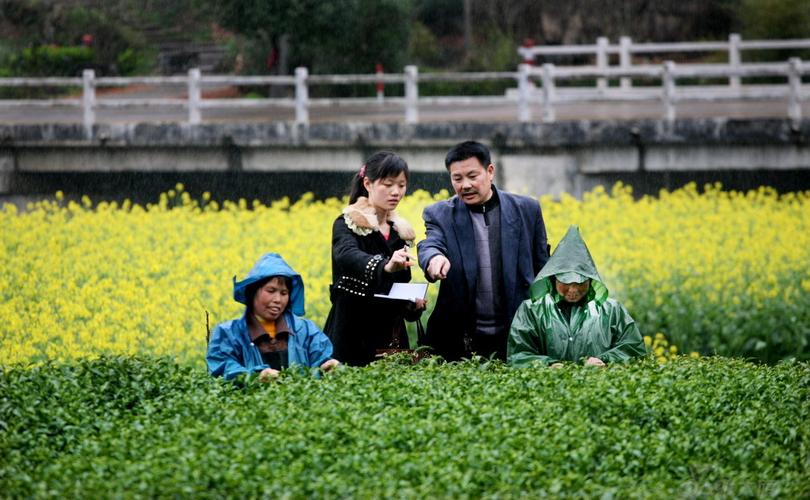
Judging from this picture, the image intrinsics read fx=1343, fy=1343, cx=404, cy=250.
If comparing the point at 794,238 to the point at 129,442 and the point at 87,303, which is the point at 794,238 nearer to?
the point at 87,303

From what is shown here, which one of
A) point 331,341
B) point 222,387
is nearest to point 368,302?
point 331,341

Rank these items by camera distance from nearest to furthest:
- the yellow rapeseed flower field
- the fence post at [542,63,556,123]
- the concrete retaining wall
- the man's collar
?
the man's collar, the yellow rapeseed flower field, the concrete retaining wall, the fence post at [542,63,556,123]

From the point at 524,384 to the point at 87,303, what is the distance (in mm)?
5322

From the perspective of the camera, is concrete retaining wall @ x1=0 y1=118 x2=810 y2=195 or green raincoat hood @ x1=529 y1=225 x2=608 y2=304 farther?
concrete retaining wall @ x1=0 y1=118 x2=810 y2=195

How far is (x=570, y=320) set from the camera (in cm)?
610

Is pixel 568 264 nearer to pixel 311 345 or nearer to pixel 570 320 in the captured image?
pixel 570 320

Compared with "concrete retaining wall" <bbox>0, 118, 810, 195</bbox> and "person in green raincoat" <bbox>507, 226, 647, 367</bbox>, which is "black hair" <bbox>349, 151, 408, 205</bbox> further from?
"concrete retaining wall" <bbox>0, 118, 810, 195</bbox>

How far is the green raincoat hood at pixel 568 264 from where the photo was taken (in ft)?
19.7

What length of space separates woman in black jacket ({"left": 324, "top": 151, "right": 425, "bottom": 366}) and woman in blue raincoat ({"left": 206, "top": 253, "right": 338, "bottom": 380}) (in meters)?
0.30

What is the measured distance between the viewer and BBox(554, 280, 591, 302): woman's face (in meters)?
6.02

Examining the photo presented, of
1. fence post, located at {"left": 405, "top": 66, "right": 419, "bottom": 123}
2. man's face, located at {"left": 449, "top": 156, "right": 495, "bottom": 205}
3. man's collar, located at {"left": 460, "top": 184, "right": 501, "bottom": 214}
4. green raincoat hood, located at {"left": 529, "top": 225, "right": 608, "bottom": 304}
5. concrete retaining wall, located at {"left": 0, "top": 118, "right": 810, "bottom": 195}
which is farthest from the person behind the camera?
fence post, located at {"left": 405, "top": 66, "right": 419, "bottom": 123}

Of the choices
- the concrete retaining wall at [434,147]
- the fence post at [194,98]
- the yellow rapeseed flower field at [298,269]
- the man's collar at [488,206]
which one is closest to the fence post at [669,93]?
the concrete retaining wall at [434,147]

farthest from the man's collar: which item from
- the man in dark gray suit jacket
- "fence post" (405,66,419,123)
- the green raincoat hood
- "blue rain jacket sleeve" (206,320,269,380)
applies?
"fence post" (405,66,419,123)

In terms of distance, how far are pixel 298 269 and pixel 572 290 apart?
5.44 meters
